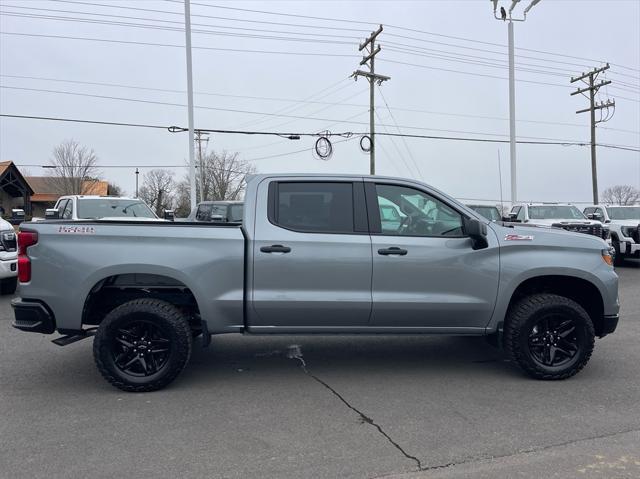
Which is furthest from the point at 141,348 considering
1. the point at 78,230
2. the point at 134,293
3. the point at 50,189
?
the point at 50,189

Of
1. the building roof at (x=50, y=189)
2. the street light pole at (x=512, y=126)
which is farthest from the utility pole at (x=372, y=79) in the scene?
the building roof at (x=50, y=189)

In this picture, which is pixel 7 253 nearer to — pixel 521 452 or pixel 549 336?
pixel 549 336

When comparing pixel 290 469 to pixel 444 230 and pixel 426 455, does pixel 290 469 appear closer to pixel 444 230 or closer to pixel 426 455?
pixel 426 455

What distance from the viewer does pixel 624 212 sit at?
16891 mm

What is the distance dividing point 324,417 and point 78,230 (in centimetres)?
267

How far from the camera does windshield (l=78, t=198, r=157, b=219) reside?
12.2 metres

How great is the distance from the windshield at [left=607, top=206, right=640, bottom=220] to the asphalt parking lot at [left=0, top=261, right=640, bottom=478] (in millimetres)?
11837

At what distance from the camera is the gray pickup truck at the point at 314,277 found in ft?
15.6

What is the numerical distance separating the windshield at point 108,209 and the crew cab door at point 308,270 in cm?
829

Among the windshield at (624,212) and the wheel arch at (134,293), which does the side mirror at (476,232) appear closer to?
the wheel arch at (134,293)

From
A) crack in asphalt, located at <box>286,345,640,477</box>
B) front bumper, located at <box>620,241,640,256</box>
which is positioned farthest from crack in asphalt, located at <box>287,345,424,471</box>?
front bumper, located at <box>620,241,640,256</box>

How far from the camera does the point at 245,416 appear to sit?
433cm

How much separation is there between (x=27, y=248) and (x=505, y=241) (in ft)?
14.2

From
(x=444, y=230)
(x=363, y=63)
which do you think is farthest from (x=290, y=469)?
(x=363, y=63)
